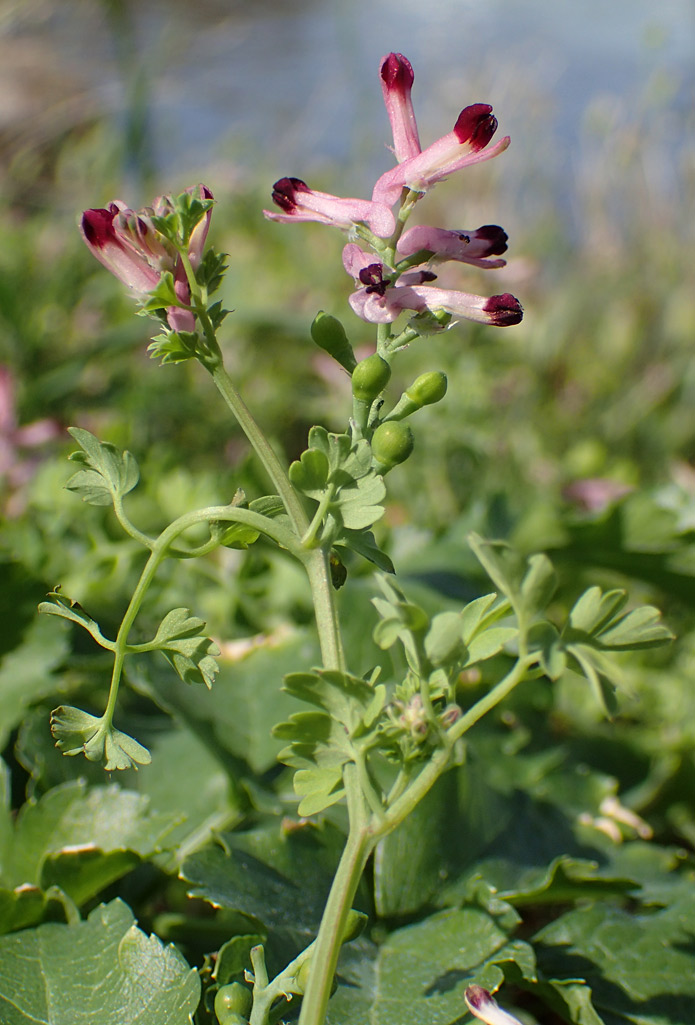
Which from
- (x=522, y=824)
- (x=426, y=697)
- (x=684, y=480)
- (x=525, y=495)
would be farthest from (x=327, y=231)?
(x=426, y=697)

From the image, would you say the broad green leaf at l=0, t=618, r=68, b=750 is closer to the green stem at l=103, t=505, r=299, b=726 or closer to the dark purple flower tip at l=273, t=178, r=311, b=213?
the green stem at l=103, t=505, r=299, b=726

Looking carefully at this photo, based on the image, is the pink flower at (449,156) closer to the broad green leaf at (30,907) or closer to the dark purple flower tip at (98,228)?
the dark purple flower tip at (98,228)

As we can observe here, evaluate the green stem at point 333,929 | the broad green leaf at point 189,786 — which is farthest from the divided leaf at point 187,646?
the broad green leaf at point 189,786

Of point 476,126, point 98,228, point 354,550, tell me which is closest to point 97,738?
point 354,550

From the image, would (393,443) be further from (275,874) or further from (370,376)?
(275,874)

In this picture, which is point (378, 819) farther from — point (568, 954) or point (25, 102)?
point (25, 102)

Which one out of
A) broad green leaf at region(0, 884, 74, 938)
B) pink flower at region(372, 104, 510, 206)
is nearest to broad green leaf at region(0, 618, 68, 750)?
broad green leaf at region(0, 884, 74, 938)
